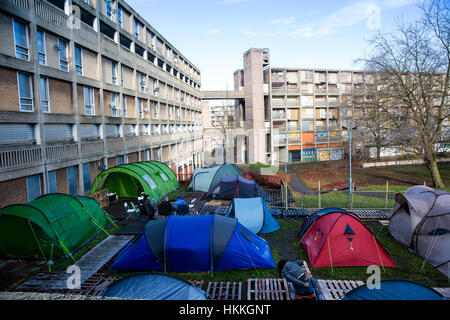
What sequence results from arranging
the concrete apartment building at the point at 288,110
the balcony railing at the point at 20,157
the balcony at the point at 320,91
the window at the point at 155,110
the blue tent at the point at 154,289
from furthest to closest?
the balcony at the point at 320,91 < the concrete apartment building at the point at 288,110 < the window at the point at 155,110 < the balcony railing at the point at 20,157 < the blue tent at the point at 154,289

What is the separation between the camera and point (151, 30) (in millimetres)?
31203

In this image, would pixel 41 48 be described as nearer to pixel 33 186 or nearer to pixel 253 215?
pixel 33 186

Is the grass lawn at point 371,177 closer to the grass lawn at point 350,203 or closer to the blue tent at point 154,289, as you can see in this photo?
the grass lawn at point 350,203

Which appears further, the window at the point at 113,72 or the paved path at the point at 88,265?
the window at the point at 113,72

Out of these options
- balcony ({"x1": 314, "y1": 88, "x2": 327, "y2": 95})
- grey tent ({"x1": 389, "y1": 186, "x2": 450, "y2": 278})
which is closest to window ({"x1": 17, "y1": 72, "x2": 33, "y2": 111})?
grey tent ({"x1": 389, "y1": 186, "x2": 450, "y2": 278})

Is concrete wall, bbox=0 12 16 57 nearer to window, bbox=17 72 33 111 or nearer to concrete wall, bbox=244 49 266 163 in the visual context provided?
window, bbox=17 72 33 111

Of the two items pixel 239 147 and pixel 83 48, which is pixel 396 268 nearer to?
pixel 83 48

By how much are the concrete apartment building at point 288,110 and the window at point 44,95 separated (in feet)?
117

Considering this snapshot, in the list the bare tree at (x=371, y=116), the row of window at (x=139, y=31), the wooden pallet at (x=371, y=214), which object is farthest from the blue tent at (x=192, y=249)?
the bare tree at (x=371, y=116)

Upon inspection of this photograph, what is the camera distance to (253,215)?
12.4 metres

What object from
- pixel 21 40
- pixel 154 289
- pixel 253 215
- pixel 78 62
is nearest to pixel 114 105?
pixel 78 62

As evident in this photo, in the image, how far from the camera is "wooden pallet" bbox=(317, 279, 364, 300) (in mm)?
7407

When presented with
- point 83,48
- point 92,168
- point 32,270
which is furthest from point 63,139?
point 32,270

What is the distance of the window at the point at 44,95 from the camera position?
48.2ft
